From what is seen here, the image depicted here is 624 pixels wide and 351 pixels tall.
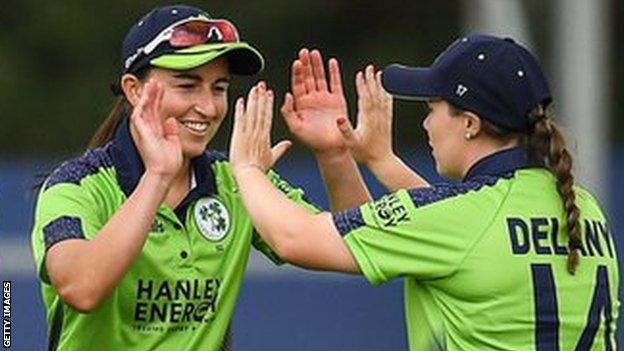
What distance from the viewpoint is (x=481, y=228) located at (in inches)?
184

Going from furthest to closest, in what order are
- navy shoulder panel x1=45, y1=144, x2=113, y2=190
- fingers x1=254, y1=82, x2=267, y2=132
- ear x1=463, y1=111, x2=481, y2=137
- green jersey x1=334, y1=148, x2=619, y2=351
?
1. navy shoulder panel x1=45, y1=144, x2=113, y2=190
2. fingers x1=254, y1=82, x2=267, y2=132
3. ear x1=463, y1=111, x2=481, y2=137
4. green jersey x1=334, y1=148, x2=619, y2=351

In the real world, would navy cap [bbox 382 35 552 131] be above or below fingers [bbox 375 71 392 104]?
above

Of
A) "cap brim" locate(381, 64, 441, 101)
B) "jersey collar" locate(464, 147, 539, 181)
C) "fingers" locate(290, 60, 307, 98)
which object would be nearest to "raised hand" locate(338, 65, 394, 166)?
"fingers" locate(290, 60, 307, 98)

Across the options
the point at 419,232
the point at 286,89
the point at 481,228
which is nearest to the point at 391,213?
the point at 419,232

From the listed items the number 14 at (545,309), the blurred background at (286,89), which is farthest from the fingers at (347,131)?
the blurred background at (286,89)

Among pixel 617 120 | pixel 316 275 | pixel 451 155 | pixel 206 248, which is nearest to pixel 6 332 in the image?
pixel 206 248

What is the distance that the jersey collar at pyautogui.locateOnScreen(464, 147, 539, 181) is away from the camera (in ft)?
15.6

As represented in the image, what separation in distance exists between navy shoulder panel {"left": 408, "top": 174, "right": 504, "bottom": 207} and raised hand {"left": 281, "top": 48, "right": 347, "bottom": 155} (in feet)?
1.90

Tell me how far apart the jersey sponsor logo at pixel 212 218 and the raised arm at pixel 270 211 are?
0.30 metres

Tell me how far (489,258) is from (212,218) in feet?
2.69

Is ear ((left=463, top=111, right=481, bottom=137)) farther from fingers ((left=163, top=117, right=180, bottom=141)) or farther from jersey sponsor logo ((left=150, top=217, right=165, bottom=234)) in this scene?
jersey sponsor logo ((left=150, top=217, right=165, bottom=234))

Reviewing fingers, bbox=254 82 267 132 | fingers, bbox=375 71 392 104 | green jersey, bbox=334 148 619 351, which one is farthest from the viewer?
fingers, bbox=375 71 392 104

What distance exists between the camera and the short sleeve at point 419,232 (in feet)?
15.3

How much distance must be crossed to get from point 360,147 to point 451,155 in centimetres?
60
